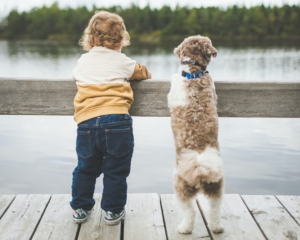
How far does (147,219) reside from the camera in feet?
10.0

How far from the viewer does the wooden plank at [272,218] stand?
2830 mm

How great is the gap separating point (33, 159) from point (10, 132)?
7.22 ft

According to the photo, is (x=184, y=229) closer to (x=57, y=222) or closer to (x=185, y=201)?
(x=185, y=201)

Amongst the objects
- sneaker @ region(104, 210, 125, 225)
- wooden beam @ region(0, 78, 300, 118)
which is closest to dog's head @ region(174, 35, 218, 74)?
wooden beam @ region(0, 78, 300, 118)

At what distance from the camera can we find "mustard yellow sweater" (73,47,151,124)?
112 inches

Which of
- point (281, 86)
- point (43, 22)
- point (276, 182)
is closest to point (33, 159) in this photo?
point (276, 182)

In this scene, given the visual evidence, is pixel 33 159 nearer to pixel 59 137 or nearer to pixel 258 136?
pixel 59 137

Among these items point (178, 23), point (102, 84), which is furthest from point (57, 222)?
point (178, 23)

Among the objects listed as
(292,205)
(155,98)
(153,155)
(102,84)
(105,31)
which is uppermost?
(105,31)

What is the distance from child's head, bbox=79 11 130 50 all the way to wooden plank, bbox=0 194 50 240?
53.1 inches

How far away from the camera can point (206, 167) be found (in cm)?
255

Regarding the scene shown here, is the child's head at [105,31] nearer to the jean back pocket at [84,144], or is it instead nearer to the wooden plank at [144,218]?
the jean back pocket at [84,144]

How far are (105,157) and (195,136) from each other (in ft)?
2.20

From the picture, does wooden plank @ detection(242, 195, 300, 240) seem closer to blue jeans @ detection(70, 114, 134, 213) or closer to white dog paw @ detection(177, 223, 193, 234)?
white dog paw @ detection(177, 223, 193, 234)
